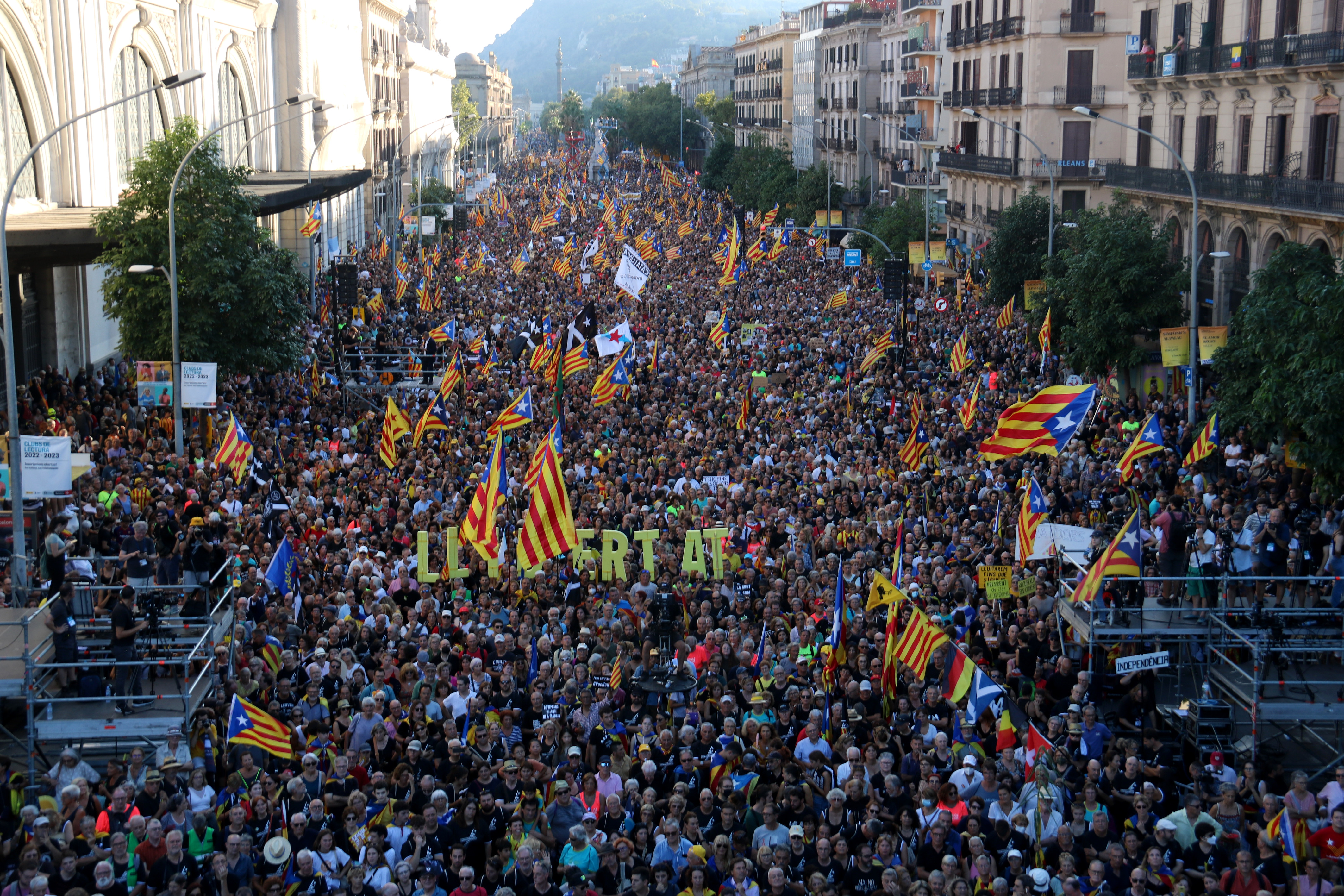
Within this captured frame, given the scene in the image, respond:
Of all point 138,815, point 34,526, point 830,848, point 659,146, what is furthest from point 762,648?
point 659,146

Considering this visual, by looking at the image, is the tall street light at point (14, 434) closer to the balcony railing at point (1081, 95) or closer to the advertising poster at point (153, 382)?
the advertising poster at point (153, 382)

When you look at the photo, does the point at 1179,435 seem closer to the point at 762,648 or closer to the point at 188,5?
the point at 762,648

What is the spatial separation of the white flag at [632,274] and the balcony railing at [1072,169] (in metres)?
20.7

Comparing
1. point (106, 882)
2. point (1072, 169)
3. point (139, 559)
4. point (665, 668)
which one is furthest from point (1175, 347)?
point (1072, 169)

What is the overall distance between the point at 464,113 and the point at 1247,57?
122188 mm

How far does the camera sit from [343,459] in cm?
2438

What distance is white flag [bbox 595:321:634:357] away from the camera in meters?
30.4

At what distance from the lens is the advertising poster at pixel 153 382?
25297 mm

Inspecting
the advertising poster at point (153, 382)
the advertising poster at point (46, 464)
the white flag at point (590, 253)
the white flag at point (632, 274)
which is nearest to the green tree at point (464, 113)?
the white flag at point (590, 253)

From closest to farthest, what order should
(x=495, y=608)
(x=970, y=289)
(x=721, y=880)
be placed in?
1. (x=721, y=880)
2. (x=495, y=608)
3. (x=970, y=289)

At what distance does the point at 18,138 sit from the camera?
1252 inches

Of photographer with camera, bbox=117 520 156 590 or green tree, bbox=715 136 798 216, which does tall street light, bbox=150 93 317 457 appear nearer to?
photographer with camera, bbox=117 520 156 590

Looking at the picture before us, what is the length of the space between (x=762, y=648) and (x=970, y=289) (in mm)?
38349

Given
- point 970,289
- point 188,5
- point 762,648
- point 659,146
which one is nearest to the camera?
point 762,648
